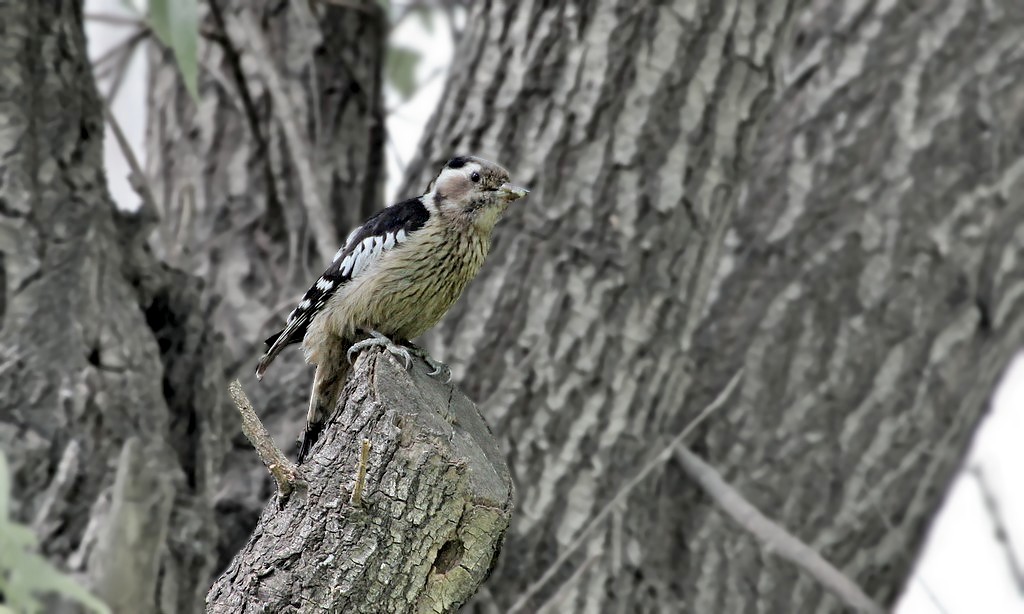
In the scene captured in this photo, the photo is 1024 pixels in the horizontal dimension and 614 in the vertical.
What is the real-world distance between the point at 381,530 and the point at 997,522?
301 centimetres

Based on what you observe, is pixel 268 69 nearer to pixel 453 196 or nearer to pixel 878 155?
pixel 453 196

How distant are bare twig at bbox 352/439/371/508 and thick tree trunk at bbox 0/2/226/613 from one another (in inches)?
41.0

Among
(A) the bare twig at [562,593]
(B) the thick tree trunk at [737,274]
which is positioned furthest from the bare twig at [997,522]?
(A) the bare twig at [562,593]

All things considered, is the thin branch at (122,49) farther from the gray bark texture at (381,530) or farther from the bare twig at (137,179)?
the gray bark texture at (381,530)

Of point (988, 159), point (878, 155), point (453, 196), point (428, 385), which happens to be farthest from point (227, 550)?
point (988, 159)

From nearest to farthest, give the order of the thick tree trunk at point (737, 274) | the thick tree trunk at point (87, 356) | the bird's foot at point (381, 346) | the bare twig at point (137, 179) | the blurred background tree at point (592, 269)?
the bird's foot at point (381, 346)
the thick tree trunk at point (87, 356)
the blurred background tree at point (592, 269)
the bare twig at point (137, 179)
the thick tree trunk at point (737, 274)

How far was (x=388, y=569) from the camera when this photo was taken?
90.7 inches

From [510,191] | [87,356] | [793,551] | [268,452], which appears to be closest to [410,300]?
[510,191]

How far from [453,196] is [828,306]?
1.82 metres

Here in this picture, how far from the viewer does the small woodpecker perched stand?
349cm

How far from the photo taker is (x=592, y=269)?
168 inches

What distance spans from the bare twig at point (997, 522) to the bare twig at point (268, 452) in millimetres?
2927

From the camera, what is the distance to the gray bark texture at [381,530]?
2297 mm

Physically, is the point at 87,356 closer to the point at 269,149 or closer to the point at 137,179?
the point at 137,179
